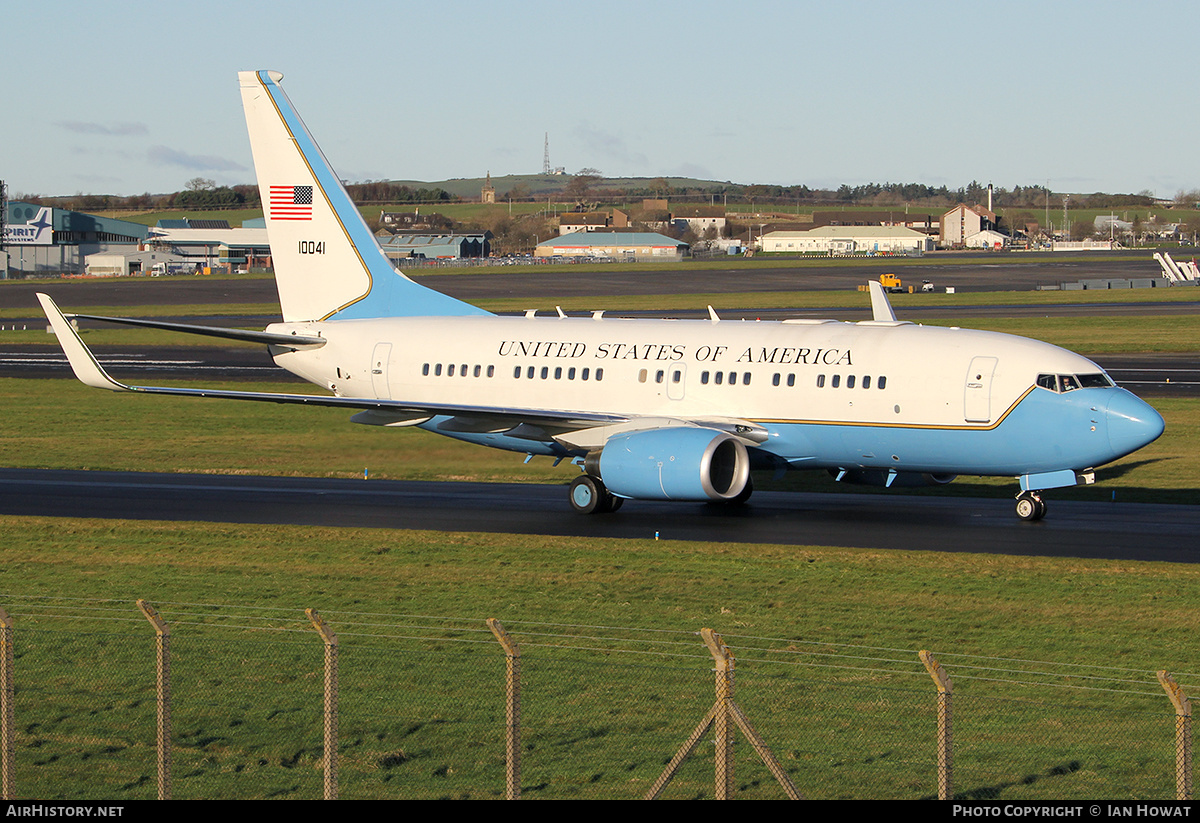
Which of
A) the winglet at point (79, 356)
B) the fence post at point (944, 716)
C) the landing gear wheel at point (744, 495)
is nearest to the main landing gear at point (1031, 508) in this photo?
the landing gear wheel at point (744, 495)

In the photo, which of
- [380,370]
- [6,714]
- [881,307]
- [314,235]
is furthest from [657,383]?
[6,714]

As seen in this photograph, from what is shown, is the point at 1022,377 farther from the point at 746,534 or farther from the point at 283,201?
the point at 283,201

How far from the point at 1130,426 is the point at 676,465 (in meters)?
9.61

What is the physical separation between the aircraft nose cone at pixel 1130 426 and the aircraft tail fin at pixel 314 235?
18.2m

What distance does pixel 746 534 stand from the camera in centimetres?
2988

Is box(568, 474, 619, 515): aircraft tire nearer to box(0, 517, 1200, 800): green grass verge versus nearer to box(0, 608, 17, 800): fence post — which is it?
box(0, 517, 1200, 800): green grass verge

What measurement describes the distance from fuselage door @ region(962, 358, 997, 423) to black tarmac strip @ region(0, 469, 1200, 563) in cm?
249

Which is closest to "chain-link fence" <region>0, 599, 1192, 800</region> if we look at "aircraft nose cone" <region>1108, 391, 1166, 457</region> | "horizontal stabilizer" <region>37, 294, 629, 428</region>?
"horizontal stabilizer" <region>37, 294, 629, 428</region>

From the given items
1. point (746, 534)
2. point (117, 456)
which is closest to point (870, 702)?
point (746, 534)

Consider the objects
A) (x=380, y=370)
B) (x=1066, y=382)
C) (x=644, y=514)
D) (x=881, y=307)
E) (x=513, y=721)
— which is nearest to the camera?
(x=513, y=721)

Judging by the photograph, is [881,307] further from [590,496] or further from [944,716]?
[944,716]

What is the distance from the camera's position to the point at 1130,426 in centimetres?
2881
